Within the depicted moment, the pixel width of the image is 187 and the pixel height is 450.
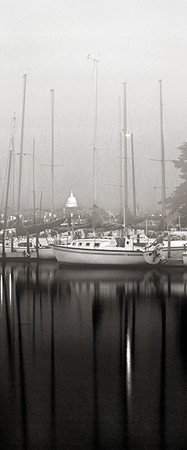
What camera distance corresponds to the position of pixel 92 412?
8133 mm

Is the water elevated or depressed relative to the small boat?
depressed

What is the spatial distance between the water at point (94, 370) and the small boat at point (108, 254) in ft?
23.9

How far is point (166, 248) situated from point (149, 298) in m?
10.8

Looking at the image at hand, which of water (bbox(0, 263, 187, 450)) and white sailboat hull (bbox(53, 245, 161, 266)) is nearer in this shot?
water (bbox(0, 263, 187, 450))

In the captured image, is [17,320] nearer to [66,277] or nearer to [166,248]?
[66,277]

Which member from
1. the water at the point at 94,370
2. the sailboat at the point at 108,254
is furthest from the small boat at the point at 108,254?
the water at the point at 94,370

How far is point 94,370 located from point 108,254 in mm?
18526

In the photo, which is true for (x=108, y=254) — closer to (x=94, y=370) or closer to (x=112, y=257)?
(x=112, y=257)

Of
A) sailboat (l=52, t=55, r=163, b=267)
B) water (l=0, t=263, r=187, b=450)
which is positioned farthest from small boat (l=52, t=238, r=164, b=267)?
water (l=0, t=263, r=187, b=450)

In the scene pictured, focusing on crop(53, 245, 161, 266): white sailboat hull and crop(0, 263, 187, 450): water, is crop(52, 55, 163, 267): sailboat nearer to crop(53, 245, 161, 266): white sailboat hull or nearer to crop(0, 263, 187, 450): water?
crop(53, 245, 161, 266): white sailboat hull

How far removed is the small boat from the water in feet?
23.9

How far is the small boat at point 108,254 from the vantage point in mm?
28609

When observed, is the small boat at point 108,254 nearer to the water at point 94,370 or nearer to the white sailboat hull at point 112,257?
the white sailboat hull at point 112,257

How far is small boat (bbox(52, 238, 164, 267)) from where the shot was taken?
28.6 m
